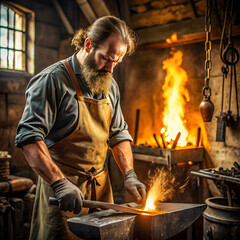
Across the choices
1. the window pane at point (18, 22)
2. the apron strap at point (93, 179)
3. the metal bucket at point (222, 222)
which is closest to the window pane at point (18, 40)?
the window pane at point (18, 22)

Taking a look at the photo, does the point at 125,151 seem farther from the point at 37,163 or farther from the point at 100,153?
the point at 37,163

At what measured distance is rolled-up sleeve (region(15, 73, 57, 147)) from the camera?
2.02 meters

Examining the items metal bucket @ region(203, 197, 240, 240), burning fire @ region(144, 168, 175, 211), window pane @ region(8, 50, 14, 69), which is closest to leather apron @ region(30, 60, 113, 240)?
metal bucket @ region(203, 197, 240, 240)

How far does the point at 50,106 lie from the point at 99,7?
12.3ft

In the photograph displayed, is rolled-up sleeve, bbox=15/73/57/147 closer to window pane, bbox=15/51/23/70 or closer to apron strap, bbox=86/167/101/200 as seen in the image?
apron strap, bbox=86/167/101/200

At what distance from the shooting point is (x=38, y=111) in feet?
6.86

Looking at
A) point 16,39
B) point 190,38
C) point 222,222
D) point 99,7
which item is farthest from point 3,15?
point 222,222

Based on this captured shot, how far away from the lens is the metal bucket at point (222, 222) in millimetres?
3568

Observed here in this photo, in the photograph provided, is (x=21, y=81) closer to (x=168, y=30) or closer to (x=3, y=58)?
(x=3, y=58)

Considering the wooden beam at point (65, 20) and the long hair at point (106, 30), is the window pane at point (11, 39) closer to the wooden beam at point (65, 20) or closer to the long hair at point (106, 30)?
the wooden beam at point (65, 20)

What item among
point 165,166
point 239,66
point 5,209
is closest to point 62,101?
point 5,209

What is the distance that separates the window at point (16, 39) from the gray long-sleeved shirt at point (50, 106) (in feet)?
10.2

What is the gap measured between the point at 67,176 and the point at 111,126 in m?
0.64

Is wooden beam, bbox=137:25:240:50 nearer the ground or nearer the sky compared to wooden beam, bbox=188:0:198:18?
nearer the ground
